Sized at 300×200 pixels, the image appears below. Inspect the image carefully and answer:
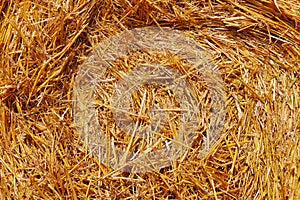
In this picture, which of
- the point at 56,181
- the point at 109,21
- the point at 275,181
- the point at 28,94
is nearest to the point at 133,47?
the point at 109,21

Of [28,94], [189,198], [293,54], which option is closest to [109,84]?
[28,94]

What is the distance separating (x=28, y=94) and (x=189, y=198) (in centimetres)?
57

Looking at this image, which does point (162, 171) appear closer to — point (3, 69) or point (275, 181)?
point (275, 181)

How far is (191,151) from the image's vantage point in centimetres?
175

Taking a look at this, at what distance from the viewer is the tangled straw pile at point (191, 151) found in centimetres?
169

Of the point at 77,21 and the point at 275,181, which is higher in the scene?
the point at 77,21

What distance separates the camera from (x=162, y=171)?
1731 millimetres

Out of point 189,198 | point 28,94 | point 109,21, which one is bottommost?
point 189,198

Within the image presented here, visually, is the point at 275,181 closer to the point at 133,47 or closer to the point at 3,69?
the point at 133,47

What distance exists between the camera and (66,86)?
1.80 m

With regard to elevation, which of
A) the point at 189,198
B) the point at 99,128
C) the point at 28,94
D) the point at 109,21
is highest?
the point at 109,21

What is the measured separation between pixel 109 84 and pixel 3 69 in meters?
0.33

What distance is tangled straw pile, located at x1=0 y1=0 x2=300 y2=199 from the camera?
169 centimetres

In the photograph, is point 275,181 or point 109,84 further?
point 109,84
